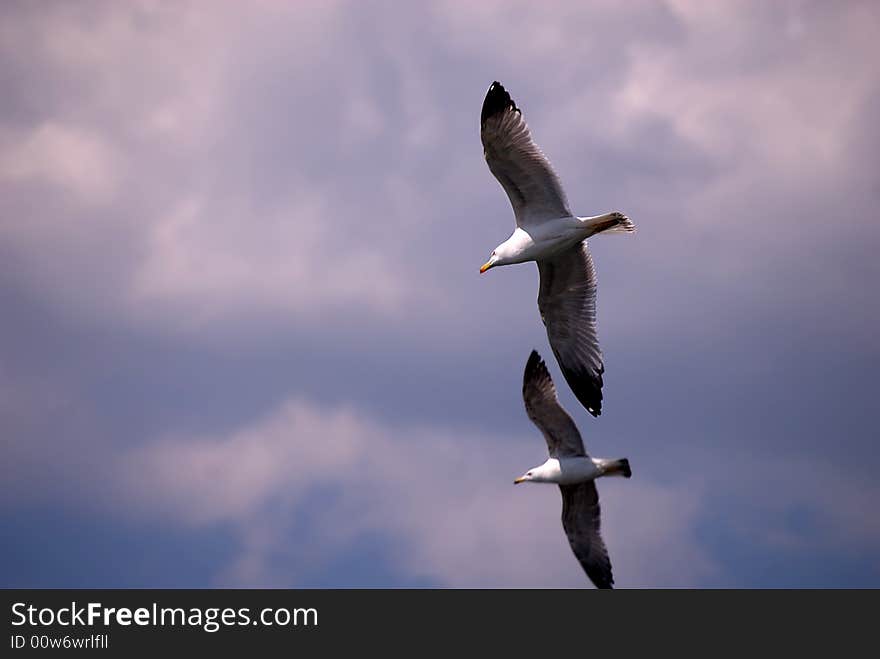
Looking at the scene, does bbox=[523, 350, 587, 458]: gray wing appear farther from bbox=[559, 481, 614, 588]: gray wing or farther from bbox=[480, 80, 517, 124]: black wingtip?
bbox=[480, 80, 517, 124]: black wingtip

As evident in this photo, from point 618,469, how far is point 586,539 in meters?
2.14

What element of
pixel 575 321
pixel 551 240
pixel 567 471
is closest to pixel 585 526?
pixel 567 471

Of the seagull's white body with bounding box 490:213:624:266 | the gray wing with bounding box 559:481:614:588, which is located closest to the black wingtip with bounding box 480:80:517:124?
the seagull's white body with bounding box 490:213:624:266

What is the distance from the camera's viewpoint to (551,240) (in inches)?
1180

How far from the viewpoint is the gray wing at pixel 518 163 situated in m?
28.9

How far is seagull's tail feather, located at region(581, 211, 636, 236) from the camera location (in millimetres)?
29422

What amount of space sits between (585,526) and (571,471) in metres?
1.66

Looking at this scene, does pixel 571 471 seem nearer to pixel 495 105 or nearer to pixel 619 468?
pixel 619 468

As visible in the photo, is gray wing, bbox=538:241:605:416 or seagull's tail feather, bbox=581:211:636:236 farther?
gray wing, bbox=538:241:605:416

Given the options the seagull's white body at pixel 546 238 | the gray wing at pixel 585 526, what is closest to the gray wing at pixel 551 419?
the gray wing at pixel 585 526
